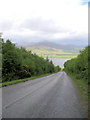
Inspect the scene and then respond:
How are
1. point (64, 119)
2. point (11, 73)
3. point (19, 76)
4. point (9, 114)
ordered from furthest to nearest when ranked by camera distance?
point (19, 76) → point (11, 73) → point (9, 114) → point (64, 119)

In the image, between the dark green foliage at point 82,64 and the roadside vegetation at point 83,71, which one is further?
the dark green foliage at point 82,64

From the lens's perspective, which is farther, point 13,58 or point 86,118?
point 13,58

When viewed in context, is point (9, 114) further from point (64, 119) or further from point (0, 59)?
point (0, 59)

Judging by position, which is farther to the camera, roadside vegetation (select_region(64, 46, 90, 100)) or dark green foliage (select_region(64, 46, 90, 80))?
dark green foliage (select_region(64, 46, 90, 80))

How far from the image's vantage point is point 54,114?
6191 mm

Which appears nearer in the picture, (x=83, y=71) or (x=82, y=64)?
(x=83, y=71)

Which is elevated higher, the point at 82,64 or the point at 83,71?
the point at 82,64

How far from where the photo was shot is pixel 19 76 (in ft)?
112

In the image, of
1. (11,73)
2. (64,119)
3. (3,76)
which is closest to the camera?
(64,119)

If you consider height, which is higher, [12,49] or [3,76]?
[12,49]

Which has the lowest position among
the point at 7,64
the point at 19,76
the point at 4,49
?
the point at 19,76

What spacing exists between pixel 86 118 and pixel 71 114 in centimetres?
67

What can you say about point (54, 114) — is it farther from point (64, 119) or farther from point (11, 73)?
point (11, 73)

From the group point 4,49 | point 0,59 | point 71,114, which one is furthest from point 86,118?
point 4,49
